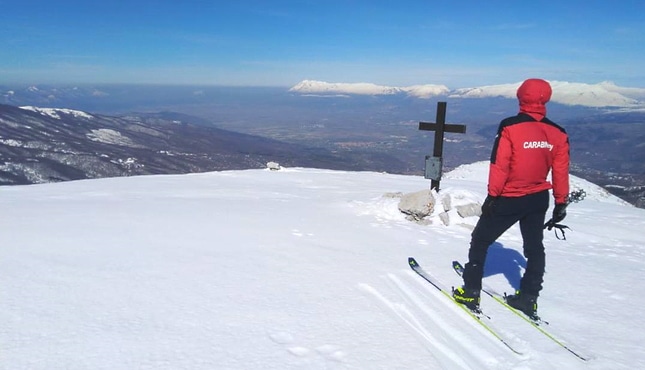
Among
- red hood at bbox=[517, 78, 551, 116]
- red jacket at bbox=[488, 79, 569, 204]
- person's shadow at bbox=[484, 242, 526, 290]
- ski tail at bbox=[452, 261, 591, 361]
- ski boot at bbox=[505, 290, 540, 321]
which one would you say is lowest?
person's shadow at bbox=[484, 242, 526, 290]

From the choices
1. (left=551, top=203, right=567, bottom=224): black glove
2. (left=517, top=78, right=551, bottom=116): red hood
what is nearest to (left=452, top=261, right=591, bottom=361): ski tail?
(left=551, top=203, right=567, bottom=224): black glove

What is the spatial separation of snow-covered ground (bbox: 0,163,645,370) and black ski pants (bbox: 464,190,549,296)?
47 centimetres

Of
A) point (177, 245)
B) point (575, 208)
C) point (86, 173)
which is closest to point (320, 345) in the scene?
point (177, 245)

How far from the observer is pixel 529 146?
438 centimetres

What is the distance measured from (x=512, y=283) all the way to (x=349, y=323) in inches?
127

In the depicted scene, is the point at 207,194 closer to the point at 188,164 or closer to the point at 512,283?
the point at 512,283

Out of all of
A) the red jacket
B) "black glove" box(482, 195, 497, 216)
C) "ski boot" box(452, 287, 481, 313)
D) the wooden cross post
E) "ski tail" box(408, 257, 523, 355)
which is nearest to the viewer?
"ski tail" box(408, 257, 523, 355)

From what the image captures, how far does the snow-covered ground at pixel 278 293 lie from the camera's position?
3.51 metres

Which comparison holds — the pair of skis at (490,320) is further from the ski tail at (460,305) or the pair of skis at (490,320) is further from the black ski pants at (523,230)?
the black ski pants at (523,230)

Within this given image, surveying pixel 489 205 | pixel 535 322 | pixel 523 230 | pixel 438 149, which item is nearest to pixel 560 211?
pixel 523 230

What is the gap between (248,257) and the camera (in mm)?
6375

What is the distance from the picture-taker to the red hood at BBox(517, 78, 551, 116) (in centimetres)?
436

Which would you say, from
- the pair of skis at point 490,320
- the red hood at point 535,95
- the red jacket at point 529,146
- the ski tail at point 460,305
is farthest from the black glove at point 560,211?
the ski tail at point 460,305

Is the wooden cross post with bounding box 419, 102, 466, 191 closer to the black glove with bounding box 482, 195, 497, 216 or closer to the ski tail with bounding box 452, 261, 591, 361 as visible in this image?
the ski tail with bounding box 452, 261, 591, 361
